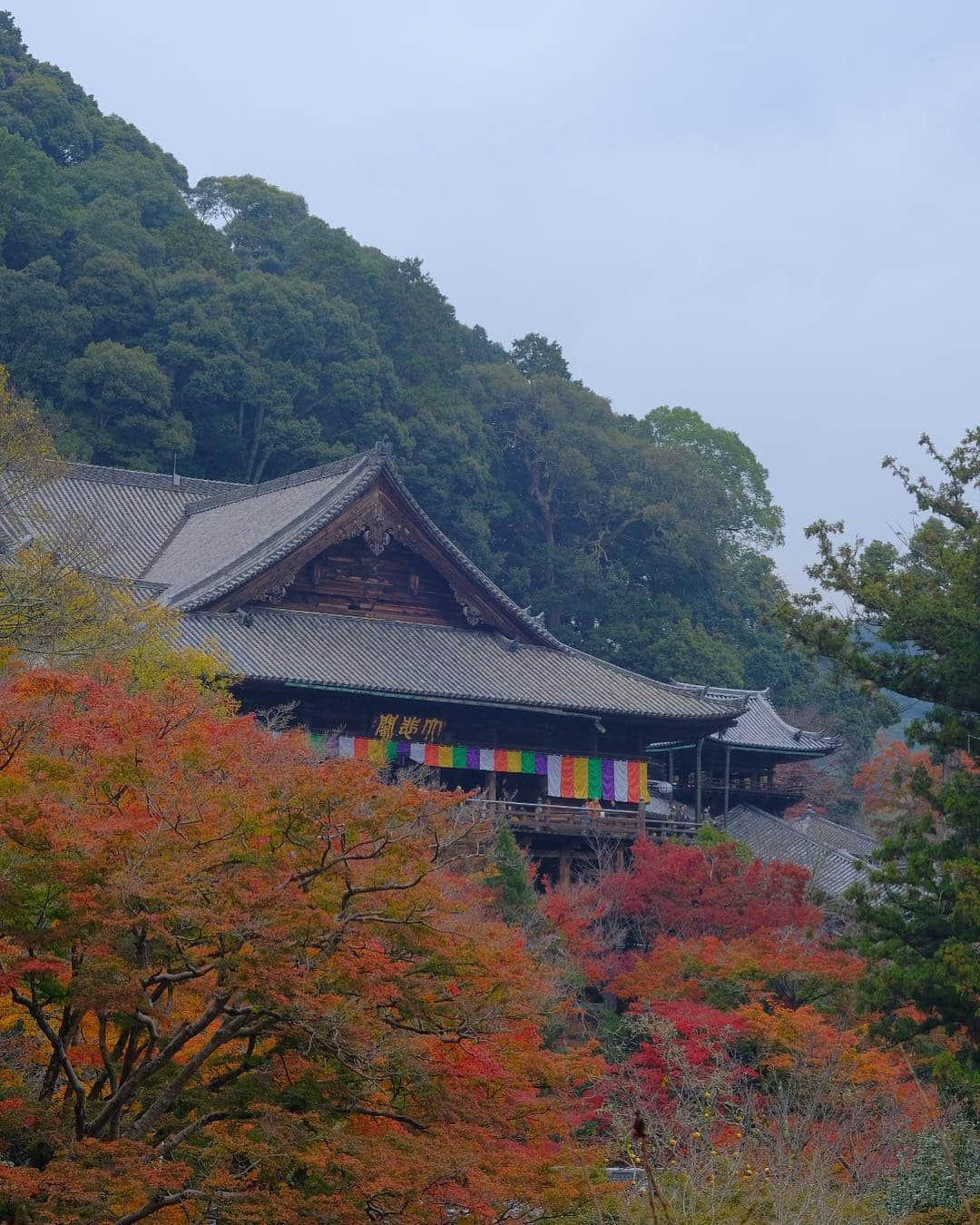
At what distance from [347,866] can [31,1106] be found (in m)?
2.68

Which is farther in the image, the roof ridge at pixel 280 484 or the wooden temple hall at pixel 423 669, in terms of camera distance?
the roof ridge at pixel 280 484

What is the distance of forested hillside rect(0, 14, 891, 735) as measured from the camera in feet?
179

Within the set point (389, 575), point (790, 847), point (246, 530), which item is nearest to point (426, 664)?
point (389, 575)

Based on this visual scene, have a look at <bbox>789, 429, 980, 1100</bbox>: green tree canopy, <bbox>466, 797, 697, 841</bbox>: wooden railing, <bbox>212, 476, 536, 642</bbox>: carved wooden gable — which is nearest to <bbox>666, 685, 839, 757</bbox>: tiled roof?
<bbox>466, 797, 697, 841</bbox>: wooden railing

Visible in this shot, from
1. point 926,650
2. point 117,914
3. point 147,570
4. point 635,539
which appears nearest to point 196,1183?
point 117,914

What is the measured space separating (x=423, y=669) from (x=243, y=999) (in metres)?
21.5

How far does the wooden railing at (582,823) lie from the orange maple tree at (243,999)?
59.3 ft

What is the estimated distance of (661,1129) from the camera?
17219mm

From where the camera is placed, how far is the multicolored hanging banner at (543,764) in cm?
3155

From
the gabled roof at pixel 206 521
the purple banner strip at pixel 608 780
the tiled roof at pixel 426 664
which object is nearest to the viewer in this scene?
the tiled roof at pixel 426 664

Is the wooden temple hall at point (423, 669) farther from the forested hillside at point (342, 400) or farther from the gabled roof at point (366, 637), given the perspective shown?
the forested hillside at point (342, 400)

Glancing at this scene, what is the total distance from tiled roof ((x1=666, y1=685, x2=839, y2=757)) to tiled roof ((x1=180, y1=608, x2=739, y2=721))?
9.41 meters

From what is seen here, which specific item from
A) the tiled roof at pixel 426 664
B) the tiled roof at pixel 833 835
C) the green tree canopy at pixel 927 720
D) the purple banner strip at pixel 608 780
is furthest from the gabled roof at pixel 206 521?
the green tree canopy at pixel 927 720

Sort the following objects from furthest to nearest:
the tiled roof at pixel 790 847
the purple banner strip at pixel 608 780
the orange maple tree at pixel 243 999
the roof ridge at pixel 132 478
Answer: the roof ridge at pixel 132 478 → the tiled roof at pixel 790 847 → the purple banner strip at pixel 608 780 → the orange maple tree at pixel 243 999
